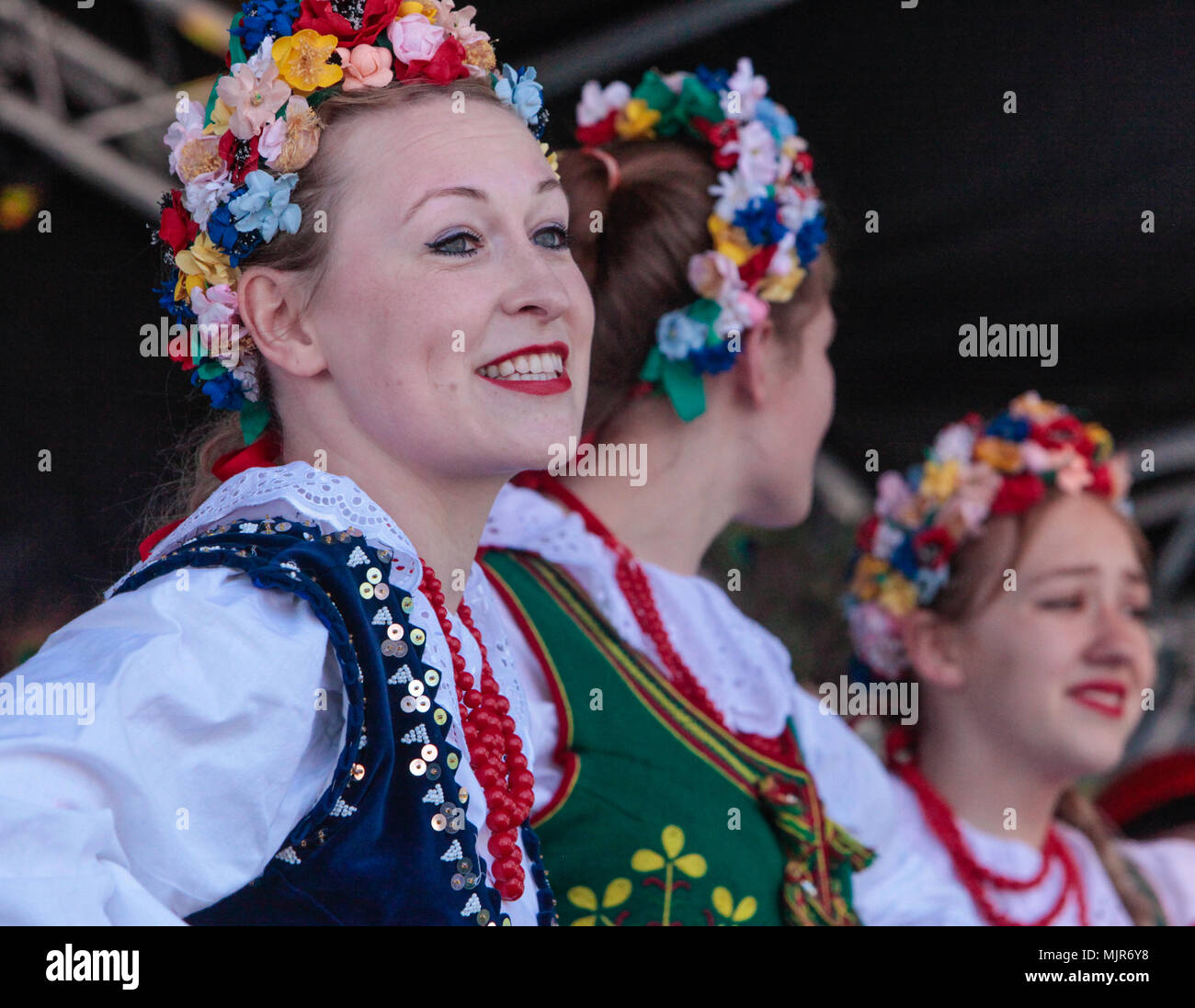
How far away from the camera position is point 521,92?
169 cm

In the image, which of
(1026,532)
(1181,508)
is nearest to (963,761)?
(1026,532)

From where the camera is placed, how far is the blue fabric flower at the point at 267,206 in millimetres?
1507

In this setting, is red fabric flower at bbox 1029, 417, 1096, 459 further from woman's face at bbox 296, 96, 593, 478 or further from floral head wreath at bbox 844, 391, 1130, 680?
woman's face at bbox 296, 96, 593, 478

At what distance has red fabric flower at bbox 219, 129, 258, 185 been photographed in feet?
5.04

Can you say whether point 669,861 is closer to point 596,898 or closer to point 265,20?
point 596,898

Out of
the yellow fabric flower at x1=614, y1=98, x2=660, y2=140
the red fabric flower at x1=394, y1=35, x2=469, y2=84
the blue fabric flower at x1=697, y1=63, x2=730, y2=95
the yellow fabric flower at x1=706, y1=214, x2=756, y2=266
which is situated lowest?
the red fabric flower at x1=394, y1=35, x2=469, y2=84

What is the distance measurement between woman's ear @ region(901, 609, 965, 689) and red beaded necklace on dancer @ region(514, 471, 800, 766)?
0.74 m

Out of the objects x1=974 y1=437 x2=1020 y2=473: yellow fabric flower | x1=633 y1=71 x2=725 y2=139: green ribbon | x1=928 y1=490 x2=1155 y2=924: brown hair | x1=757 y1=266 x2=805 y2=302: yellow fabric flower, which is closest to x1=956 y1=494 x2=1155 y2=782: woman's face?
x1=928 y1=490 x2=1155 y2=924: brown hair

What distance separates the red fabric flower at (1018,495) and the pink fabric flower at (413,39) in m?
1.68

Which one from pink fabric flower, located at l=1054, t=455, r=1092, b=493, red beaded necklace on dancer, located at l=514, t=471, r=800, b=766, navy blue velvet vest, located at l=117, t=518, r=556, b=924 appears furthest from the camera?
pink fabric flower, located at l=1054, t=455, r=1092, b=493

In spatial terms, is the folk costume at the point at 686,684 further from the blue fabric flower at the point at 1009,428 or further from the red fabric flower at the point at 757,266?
the blue fabric flower at the point at 1009,428

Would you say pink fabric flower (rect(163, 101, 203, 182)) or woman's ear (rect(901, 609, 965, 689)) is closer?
pink fabric flower (rect(163, 101, 203, 182))

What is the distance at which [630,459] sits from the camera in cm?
232

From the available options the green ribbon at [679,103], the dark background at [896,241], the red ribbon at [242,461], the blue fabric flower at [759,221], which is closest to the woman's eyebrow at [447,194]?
the red ribbon at [242,461]
